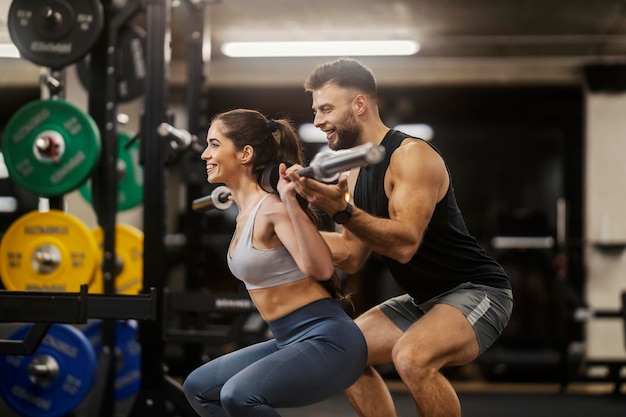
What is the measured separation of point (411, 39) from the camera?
7.48 metres

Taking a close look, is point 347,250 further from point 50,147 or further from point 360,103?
point 50,147

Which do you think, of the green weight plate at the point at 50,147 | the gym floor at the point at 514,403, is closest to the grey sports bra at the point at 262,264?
the green weight plate at the point at 50,147

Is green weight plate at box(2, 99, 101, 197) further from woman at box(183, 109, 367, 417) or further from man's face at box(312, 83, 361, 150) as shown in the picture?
man's face at box(312, 83, 361, 150)

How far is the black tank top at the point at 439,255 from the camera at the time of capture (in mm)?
2422

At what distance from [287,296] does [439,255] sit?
0.53 metres

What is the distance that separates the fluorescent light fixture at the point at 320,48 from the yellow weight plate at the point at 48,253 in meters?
3.71

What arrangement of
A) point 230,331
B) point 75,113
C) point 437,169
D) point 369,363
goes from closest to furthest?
point 437,169
point 369,363
point 75,113
point 230,331

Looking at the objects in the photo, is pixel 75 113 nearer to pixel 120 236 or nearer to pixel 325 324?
pixel 120 236

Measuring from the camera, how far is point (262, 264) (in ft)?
6.88

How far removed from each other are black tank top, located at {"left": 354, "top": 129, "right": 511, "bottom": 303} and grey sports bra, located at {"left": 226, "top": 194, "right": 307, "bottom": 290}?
1.27 ft

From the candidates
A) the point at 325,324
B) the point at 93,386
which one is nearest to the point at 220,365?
the point at 325,324

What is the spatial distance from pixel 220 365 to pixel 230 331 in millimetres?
2889

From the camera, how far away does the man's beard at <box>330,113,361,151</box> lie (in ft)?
7.17

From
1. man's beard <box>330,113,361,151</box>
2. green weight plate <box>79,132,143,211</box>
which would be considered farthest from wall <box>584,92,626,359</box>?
man's beard <box>330,113,361,151</box>
